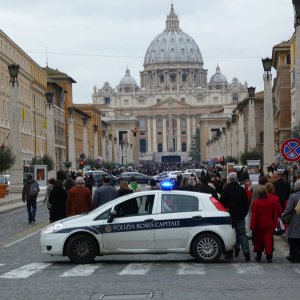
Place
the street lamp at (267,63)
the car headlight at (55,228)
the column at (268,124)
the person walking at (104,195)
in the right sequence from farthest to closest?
the column at (268,124), the street lamp at (267,63), the person walking at (104,195), the car headlight at (55,228)

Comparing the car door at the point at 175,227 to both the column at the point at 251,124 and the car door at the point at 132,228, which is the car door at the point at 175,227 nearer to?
the car door at the point at 132,228

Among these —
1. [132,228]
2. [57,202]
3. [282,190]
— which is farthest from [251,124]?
[132,228]

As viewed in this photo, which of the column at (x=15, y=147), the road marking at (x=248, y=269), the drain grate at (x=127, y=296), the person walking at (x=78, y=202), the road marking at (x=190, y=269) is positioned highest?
the column at (x=15, y=147)

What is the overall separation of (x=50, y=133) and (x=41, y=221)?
41.3 metres

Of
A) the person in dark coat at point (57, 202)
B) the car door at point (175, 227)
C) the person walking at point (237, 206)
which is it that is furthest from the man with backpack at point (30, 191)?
the car door at point (175, 227)

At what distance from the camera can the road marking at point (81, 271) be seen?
16.9 m

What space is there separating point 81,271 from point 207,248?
2.52 meters

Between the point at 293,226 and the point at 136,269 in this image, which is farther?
the point at 293,226

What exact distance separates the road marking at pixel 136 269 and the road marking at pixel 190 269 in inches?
21.1

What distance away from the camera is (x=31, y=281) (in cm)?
1582

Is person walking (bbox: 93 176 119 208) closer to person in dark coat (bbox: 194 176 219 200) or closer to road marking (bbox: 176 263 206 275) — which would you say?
person in dark coat (bbox: 194 176 219 200)

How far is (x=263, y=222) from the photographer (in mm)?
19062

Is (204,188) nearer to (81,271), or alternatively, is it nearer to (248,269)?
(248,269)

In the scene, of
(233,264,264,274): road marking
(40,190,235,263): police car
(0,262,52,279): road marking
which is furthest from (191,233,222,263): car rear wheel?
(0,262,52,279): road marking
